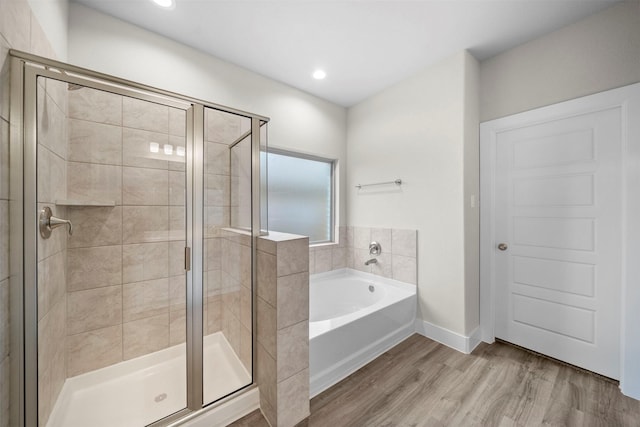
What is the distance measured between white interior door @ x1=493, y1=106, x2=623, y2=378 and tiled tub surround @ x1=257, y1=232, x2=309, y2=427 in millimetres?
1872

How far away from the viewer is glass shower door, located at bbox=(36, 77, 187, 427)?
130 cm

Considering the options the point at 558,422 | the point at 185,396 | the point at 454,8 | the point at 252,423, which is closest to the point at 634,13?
the point at 454,8

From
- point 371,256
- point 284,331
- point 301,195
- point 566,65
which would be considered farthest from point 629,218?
point 301,195

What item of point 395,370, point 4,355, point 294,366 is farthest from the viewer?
point 395,370

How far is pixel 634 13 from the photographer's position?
1509mm

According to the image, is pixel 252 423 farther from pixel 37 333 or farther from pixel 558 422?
pixel 558 422

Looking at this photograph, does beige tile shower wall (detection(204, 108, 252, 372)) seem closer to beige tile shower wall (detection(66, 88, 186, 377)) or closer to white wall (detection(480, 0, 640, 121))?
beige tile shower wall (detection(66, 88, 186, 377))

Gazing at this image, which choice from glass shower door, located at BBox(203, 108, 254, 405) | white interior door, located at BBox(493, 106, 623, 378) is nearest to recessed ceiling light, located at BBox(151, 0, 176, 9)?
glass shower door, located at BBox(203, 108, 254, 405)

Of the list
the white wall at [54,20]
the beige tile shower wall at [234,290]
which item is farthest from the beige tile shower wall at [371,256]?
the white wall at [54,20]

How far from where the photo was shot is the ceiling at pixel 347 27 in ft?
5.17

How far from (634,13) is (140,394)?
4.03m

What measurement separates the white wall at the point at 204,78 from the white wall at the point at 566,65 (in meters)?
1.63

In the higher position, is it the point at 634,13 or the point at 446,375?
the point at 634,13

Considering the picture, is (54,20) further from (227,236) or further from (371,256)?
(371,256)
